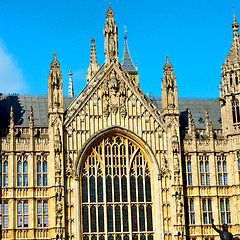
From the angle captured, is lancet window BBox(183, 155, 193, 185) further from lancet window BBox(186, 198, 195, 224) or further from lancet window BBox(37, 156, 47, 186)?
lancet window BBox(37, 156, 47, 186)

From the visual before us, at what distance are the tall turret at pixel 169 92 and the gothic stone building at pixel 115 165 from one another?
0.31 ft

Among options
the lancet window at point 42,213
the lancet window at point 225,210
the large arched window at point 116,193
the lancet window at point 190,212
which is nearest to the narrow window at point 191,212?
the lancet window at point 190,212

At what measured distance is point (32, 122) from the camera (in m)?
58.6

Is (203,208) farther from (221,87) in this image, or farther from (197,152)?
(221,87)

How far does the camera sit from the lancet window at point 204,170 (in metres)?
60.4

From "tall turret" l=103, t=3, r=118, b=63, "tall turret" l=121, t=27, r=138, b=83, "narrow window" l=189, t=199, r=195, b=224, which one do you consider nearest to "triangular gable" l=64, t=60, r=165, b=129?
"tall turret" l=103, t=3, r=118, b=63

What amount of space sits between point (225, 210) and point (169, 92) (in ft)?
40.4

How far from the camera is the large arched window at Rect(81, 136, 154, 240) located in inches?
2266

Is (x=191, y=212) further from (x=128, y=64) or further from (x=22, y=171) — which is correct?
(x=128, y=64)

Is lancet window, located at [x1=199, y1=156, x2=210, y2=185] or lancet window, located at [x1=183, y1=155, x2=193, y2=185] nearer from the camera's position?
lancet window, located at [x1=183, y1=155, x2=193, y2=185]

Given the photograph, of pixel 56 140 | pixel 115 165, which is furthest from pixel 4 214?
pixel 115 165

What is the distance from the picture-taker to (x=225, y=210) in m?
60.3

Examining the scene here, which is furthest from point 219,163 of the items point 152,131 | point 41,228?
point 41,228

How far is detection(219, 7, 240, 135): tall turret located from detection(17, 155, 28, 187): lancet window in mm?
19436
